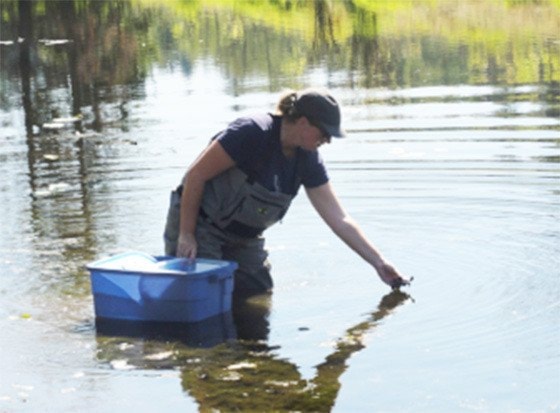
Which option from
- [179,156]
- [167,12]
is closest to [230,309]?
[179,156]

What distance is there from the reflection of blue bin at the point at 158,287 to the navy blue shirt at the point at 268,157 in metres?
0.59

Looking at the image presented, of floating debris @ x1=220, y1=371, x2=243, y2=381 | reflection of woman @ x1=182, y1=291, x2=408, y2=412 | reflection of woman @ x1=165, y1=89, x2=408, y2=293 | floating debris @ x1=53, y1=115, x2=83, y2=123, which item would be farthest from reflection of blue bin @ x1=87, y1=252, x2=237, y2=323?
floating debris @ x1=53, y1=115, x2=83, y2=123

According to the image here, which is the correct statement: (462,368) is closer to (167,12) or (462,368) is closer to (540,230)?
(540,230)

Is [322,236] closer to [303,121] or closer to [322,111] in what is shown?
[303,121]

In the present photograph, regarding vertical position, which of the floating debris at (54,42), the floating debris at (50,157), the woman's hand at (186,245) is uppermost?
the floating debris at (54,42)

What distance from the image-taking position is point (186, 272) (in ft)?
27.3

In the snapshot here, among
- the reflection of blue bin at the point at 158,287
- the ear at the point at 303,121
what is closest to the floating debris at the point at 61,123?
the reflection of blue bin at the point at 158,287

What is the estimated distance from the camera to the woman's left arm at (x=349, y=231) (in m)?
9.01

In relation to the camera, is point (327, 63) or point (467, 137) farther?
point (327, 63)

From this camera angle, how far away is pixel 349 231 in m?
9.05

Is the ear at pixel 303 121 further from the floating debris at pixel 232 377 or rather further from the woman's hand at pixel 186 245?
the floating debris at pixel 232 377

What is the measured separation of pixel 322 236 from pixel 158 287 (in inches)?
109

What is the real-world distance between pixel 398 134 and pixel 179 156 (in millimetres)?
2339

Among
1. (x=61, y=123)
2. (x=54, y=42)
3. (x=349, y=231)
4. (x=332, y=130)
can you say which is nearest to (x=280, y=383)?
(x=332, y=130)
